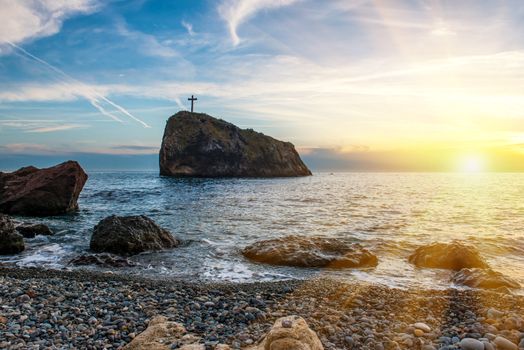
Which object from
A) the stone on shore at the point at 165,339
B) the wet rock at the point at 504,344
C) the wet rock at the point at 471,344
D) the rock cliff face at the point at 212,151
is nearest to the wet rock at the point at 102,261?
the stone on shore at the point at 165,339

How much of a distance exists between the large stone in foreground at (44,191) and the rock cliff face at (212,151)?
71.2m

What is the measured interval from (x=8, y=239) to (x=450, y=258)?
15.0 meters

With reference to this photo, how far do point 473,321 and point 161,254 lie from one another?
9.77 m

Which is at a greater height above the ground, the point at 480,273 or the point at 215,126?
the point at 215,126

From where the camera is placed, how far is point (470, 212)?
26906 millimetres

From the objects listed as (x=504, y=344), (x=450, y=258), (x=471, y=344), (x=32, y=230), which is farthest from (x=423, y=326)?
(x=32, y=230)

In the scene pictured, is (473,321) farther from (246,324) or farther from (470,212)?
(470,212)

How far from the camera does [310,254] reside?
12133mm

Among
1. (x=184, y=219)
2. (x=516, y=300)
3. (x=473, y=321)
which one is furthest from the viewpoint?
(x=184, y=219)

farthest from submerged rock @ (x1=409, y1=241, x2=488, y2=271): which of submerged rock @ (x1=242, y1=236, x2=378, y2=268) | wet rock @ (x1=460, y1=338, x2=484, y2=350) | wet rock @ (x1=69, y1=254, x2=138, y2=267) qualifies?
wet rock @ (x1=69, y1=254, x2=138, y2=267)

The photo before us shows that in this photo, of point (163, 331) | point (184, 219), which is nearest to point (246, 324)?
point (163, 331)

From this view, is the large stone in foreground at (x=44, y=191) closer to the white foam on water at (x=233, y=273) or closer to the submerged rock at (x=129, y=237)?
the submerged rock at (x=129, y=237)

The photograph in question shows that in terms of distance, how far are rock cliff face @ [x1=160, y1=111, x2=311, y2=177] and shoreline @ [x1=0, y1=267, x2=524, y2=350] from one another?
3466 inches

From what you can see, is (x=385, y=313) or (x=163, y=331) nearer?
(x=163, y=331)
